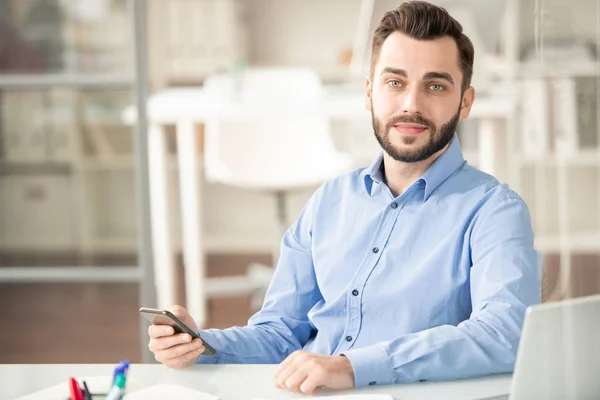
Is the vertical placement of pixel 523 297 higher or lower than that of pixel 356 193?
lower

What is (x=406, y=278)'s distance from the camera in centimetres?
131

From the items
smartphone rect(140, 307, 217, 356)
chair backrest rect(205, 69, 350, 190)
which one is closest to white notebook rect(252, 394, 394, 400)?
smartphone rect(140, 307, 217, 356)

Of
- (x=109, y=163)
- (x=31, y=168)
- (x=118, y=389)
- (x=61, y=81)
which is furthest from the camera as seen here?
(x=109, y=163)

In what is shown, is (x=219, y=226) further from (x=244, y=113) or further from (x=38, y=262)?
(x=244, y=113)

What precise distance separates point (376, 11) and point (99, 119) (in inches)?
56.3

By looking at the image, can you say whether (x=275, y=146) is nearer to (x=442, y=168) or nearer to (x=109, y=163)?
(x=109, y=163)

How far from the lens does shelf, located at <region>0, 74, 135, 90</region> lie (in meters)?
2.70

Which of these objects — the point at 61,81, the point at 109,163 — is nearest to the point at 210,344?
the point at 61,81

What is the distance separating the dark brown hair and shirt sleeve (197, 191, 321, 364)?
0.29m

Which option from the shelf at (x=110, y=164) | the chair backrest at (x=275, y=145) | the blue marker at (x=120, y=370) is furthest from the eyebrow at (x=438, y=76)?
the shelf at (x=110, y=164)

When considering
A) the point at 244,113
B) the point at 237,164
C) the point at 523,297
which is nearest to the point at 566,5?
the point at 523,297

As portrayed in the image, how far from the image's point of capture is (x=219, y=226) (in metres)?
4.94

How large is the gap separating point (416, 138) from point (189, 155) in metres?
2.32

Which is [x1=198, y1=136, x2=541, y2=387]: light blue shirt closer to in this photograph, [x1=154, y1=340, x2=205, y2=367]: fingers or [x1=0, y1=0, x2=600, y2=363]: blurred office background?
[x1=154, y1=340, x2=205, y2=367]: fingers
